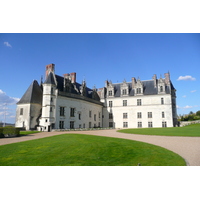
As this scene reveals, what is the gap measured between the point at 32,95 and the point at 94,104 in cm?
1567

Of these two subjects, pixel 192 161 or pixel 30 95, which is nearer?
pixel 192 161

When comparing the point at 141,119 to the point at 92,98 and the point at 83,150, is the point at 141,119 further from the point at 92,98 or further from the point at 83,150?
the point at 83,150

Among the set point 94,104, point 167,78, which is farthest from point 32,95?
point 167,78

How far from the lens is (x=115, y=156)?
844 cm

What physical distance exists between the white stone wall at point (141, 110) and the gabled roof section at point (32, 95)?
20.1m

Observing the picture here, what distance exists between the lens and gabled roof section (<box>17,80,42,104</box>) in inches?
1140

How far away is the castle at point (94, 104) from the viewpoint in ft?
93.0

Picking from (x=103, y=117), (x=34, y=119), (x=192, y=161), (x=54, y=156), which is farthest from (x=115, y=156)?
(x=103, y=117)

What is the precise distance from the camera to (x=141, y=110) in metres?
40.8

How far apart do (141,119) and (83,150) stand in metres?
33.5

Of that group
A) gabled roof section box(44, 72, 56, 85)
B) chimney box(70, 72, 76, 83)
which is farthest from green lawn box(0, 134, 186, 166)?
chimney box(70, 72, 76, 83)

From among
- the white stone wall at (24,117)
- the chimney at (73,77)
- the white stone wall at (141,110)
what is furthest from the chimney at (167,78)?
the white stone wall at (24,117)

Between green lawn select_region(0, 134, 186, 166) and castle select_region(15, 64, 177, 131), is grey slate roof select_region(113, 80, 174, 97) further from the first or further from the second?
green lawn select_region(0, 134, 186, 166)

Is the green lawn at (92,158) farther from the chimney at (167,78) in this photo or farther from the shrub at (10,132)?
the chimney at (167,78)
